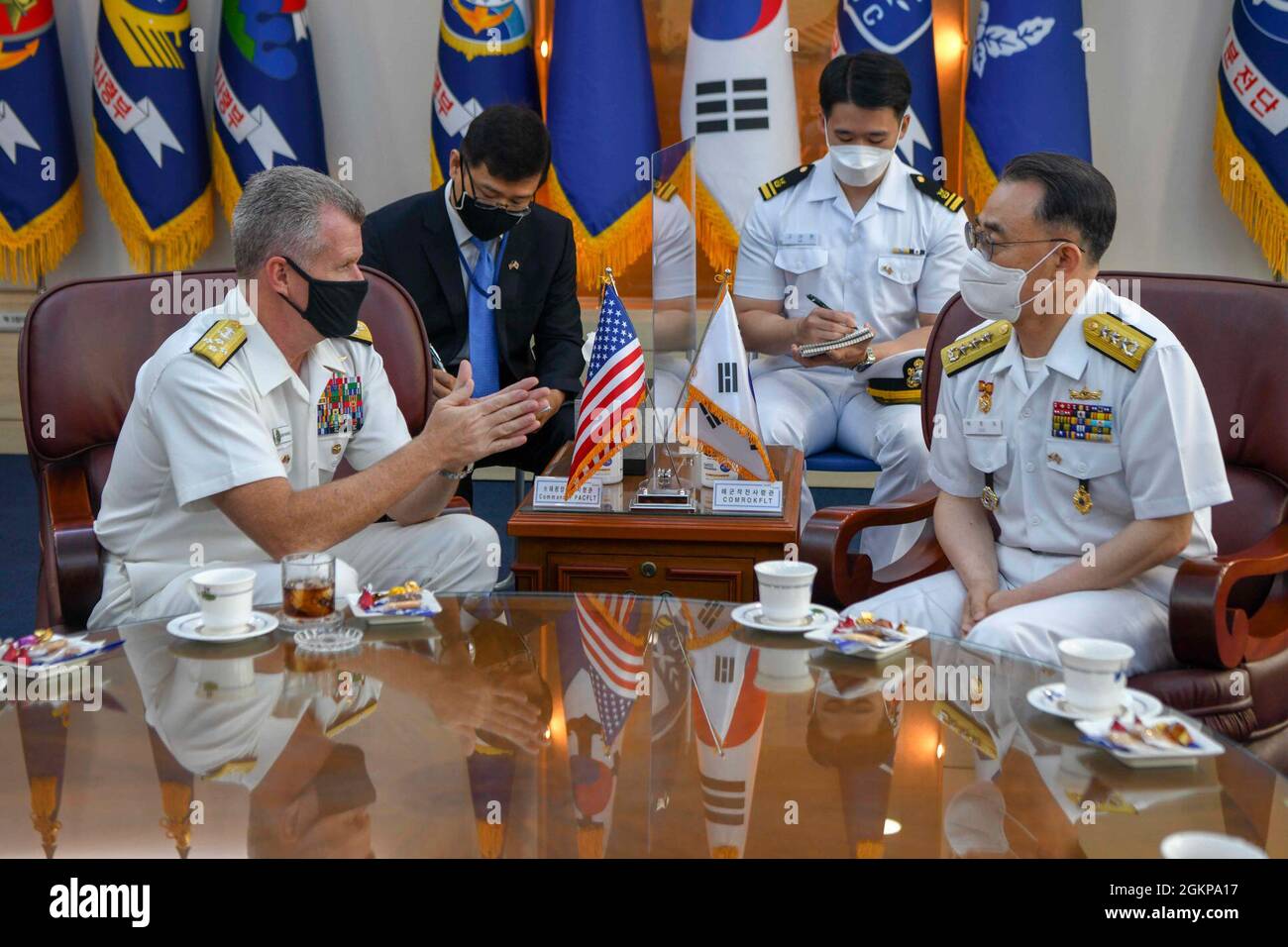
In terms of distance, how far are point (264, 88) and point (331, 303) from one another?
2.78 metres

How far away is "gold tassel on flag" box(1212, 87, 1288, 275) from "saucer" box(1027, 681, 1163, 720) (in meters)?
3.33

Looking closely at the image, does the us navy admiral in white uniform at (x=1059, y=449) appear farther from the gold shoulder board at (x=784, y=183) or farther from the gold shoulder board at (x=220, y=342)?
the gold shoulder board at (x=784, y=183)

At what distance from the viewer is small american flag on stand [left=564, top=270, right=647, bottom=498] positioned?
2.68 meters

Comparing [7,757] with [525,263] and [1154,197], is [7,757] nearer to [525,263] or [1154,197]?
[525,263]

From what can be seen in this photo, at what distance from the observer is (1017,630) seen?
7.24ft

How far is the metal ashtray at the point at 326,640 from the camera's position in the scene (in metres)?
1.89

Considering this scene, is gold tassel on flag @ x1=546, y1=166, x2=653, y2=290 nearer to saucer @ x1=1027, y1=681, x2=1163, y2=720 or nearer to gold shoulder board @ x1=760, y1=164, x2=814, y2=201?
gold shoulder board @ x1=760, y1=164, x2=814, y2=201

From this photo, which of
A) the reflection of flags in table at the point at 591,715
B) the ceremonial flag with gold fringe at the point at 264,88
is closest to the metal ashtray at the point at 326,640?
the reflection of flags in table at the point at 591,715

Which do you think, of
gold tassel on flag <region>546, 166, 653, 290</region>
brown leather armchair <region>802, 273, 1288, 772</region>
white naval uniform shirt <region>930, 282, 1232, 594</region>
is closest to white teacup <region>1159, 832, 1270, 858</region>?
brown leather armchair <region>802, 273, 1288, 772</region>

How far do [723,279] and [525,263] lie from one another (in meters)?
1.26

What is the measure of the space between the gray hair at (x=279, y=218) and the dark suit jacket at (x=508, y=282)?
3.89ft

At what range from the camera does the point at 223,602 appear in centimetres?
189

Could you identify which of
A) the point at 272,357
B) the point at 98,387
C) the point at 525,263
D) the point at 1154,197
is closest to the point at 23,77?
the point at 525,263

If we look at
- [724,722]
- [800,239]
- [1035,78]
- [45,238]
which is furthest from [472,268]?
[724,722]
